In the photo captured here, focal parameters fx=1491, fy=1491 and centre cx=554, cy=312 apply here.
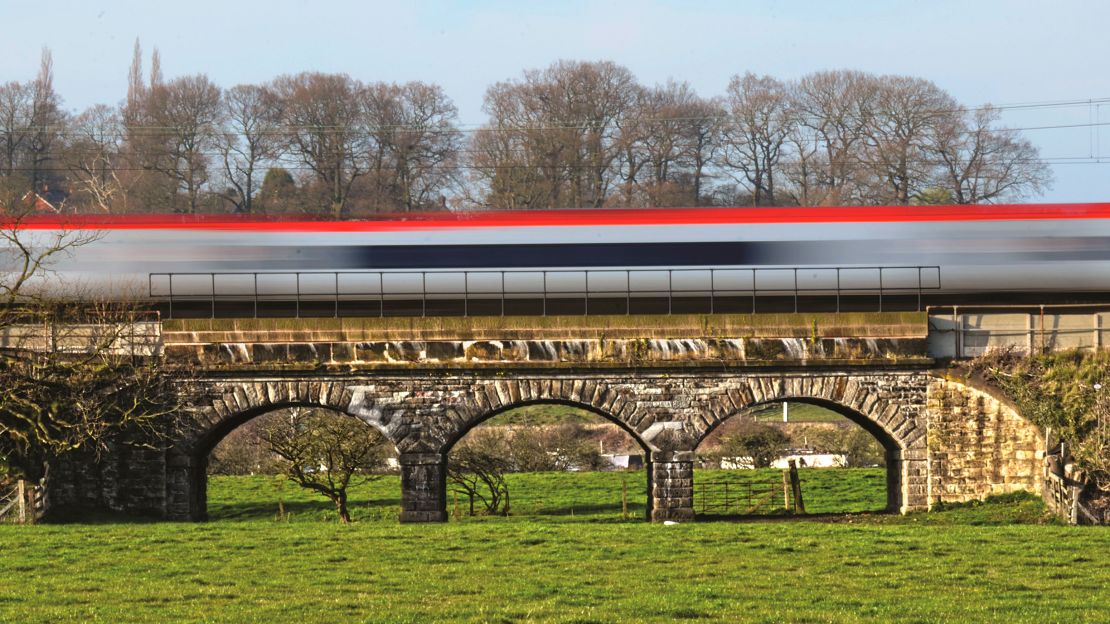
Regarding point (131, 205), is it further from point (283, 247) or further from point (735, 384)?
point (735, 384)

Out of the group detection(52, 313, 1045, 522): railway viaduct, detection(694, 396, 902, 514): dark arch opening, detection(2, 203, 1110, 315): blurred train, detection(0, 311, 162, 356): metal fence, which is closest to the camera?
detection(0, 311, 162, 356): metal fence

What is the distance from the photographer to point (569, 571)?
19094mm

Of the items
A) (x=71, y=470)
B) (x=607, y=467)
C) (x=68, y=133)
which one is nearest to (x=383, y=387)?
(x=71, y=470)

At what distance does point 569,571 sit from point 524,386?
6617 millimetres

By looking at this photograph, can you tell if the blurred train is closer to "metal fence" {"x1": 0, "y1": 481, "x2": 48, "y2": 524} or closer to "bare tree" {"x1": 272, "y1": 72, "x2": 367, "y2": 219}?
"metal fence" {"x1": 0, "y1": 481, "x2": 48, "y2": 524}

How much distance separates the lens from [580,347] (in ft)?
83.0

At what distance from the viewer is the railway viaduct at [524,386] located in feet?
82.8

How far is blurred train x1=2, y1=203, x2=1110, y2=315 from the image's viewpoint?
Answer: 30.3 m

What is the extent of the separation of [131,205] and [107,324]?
42197 mm

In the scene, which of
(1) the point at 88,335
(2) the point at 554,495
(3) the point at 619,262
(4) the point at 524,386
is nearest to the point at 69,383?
(1) the point at 88,335

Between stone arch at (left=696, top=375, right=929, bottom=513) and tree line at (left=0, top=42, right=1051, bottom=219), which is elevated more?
tree line at (left=0, top=42, right=1051, bottom=219)

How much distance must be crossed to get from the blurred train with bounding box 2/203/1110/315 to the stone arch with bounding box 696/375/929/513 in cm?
473

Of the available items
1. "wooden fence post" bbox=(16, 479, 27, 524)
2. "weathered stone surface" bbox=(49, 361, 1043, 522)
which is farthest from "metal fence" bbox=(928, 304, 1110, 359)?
"wooden fence post" bbox=(16, 479, 27, 524)

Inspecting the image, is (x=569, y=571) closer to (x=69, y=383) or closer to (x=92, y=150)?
(x=69, y=383)
